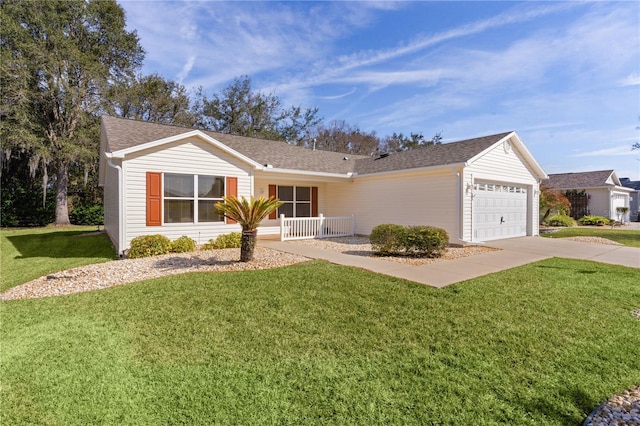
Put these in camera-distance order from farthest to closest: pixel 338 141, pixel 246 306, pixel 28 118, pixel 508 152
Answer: pixel 338 141, pixel 28 118, pixel 508 152, pixel 246 306

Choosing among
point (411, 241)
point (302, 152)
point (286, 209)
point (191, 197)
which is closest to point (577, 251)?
point (411, 241)

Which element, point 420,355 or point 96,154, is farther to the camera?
point 96,154

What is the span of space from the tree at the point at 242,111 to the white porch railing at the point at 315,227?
1909 centimetres

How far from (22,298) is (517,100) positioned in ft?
56.2

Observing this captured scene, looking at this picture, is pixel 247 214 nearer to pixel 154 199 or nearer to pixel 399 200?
pixel 154 199

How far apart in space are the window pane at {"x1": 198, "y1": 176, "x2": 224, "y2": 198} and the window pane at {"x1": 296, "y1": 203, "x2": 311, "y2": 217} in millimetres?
5100

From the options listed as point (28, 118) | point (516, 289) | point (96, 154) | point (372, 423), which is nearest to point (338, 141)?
point (96, 154)

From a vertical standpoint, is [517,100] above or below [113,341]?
above

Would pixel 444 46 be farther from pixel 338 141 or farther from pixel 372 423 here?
pixel 338 141

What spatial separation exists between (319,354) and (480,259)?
6824 millimetres

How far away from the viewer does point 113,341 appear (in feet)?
12.6

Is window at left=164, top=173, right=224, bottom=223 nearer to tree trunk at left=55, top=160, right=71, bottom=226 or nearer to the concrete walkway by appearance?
the concrete walkway

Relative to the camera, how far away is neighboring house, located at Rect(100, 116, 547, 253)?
9711 mm

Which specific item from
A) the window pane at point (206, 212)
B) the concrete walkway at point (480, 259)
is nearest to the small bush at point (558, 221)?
the concrete walkway at point (480, 259)
